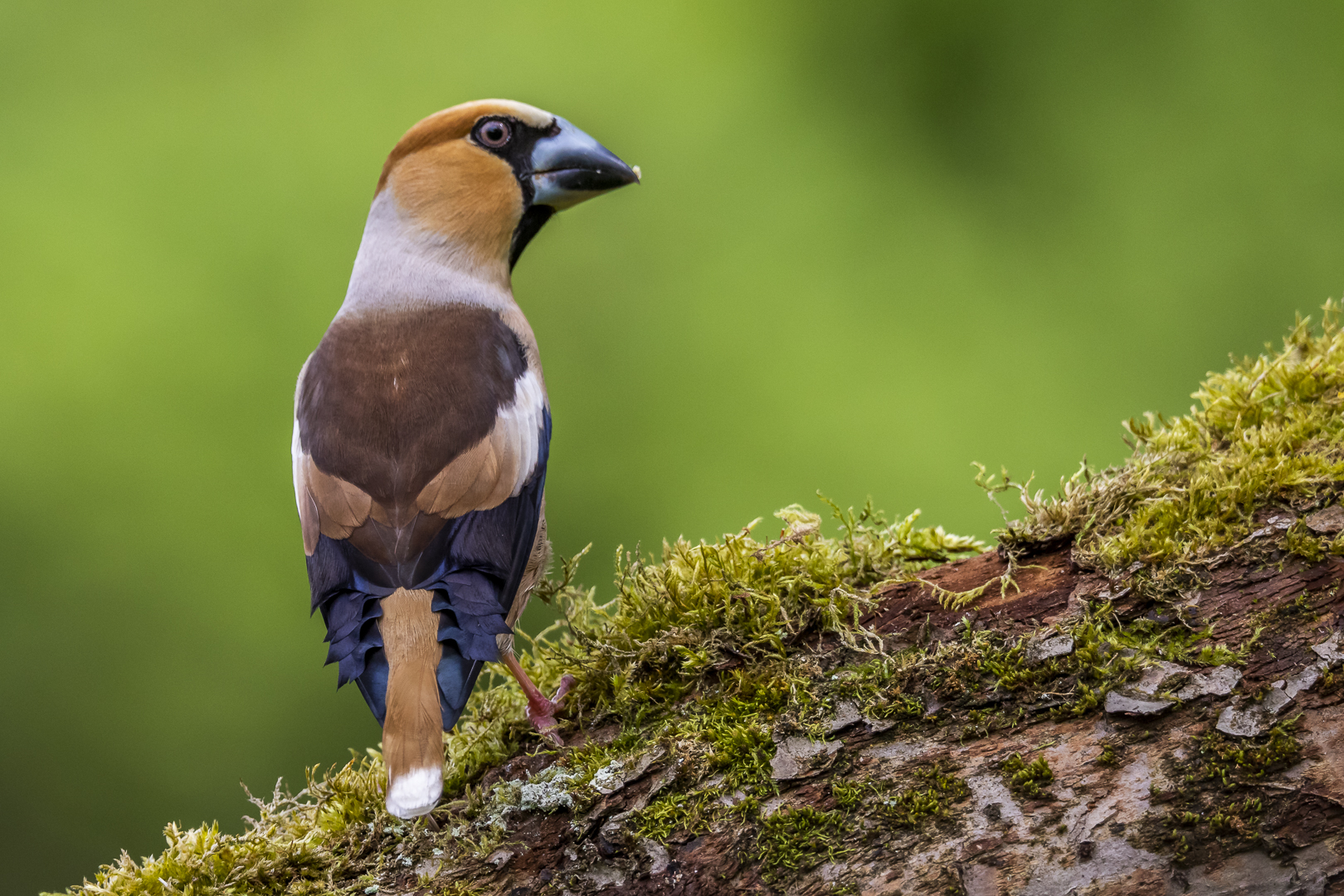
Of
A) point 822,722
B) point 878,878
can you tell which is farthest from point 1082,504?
point 878,878

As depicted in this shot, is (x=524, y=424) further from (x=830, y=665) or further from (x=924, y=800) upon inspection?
(x=924, y=800)

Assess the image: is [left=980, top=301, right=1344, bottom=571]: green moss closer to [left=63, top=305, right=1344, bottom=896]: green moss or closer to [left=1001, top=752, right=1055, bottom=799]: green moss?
[left=63, top=305, right=1344, bottom=896]: green moss

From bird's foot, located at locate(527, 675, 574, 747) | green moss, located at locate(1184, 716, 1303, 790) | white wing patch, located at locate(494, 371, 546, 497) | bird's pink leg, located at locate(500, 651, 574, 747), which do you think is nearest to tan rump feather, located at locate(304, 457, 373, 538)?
white wing patch, located at locate(494, 371, 546, 497)

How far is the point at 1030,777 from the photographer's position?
2.01m

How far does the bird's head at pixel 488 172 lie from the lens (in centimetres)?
344

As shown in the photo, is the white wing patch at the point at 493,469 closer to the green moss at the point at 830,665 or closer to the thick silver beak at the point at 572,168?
the green moss at the point at 830,665

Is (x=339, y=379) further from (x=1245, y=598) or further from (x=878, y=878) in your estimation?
(x=1245, y=598)

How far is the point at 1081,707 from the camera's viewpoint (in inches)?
81.3

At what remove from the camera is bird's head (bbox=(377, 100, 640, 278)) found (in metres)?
3.44

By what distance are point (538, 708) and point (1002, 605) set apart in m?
1.12

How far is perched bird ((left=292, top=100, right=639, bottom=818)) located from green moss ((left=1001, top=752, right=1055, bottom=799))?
106 centimetres

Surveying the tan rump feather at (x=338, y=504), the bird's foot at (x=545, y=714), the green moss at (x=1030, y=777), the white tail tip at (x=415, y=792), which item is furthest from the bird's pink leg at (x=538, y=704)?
the green moss at (x=1030, y=777)

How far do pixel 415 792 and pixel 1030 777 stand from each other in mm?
1219

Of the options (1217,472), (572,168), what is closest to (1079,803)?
(1217,472)
